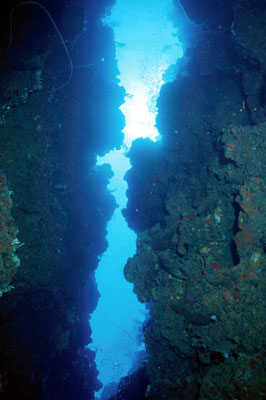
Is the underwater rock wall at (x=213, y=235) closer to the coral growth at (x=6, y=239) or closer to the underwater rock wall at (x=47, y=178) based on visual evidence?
the underwater rock wall at (x=47, y=178)

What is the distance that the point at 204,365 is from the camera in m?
4.28

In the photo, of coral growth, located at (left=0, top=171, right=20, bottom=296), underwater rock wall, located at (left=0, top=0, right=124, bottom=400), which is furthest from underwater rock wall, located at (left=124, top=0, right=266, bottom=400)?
coral growth, located at (left=0, top=171, right=20, bottom=296)

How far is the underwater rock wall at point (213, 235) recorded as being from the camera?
4039mm

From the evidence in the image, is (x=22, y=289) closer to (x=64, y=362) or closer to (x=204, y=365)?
(x=204, y=365)

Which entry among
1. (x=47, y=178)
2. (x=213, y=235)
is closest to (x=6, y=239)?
(x=47, y=178)

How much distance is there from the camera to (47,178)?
5.70m

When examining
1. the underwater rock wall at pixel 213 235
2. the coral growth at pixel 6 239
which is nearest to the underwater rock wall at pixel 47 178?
the coral growth at pixel 6 239

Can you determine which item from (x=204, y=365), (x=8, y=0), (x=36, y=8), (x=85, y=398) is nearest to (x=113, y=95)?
(x=36, y=8)

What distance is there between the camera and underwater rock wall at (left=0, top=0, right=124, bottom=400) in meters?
4.41

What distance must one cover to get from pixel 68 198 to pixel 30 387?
4925 mm

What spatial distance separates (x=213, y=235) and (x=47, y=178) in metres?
3.97

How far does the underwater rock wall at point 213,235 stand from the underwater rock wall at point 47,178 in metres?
2.31

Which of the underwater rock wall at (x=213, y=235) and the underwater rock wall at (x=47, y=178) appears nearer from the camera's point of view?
the underwater rock wall at (x=213, y=235)

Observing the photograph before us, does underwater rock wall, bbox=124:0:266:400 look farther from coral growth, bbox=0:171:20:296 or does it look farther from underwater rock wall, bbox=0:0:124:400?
coral growth, bbox=0:171:20:296
